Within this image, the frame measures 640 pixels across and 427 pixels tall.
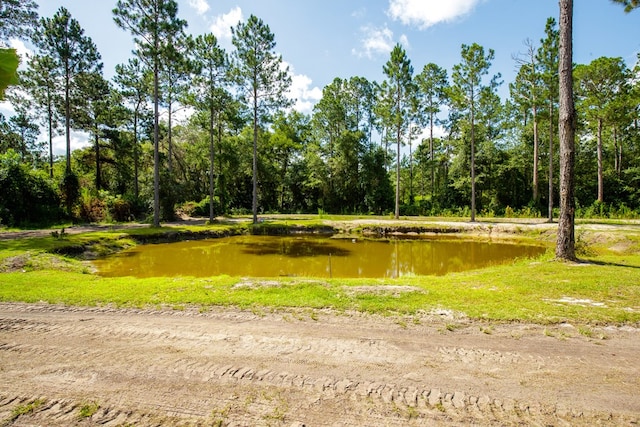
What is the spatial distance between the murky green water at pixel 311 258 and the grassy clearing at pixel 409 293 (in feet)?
8.94

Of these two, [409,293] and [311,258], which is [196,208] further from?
[409,293]

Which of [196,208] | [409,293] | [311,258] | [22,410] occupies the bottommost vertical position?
[311,258]

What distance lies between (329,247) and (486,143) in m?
24.4

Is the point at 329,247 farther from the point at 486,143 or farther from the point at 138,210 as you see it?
the point at 486,143

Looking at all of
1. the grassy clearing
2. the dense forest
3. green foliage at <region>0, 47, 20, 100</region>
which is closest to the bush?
the dense forest

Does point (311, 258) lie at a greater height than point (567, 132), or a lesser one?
lesser

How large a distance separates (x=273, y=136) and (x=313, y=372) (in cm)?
3717

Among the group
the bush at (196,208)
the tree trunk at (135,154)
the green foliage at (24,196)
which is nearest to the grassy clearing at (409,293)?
the green foliage at (24,196)

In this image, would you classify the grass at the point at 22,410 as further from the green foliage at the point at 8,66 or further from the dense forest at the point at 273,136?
the dense forest at the point at 273,136

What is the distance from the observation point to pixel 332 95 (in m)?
38.1

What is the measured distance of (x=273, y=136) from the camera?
38656 millimetres

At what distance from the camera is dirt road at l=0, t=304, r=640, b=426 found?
2809 mm

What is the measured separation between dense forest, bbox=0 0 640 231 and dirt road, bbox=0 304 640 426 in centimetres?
1354

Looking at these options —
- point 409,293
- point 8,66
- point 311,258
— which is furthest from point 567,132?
point 8,66
